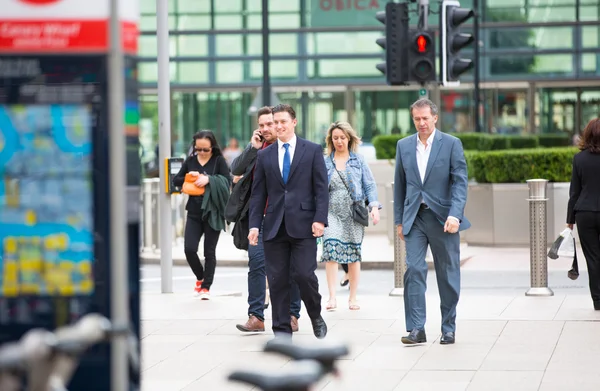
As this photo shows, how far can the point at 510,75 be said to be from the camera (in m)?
40.0

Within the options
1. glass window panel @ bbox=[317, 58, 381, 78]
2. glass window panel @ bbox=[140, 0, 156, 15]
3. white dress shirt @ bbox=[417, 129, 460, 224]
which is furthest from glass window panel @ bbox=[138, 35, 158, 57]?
white dress shirt @ bbox=[417, 129, 460, 224]

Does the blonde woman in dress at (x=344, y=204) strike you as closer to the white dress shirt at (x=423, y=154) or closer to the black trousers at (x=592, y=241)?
the black trousers at (x=592, y=241)

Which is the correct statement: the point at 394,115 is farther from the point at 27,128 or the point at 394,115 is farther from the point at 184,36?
the point at 27,128

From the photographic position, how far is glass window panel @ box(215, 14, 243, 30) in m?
41.0

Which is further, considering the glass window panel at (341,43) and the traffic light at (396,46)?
the glass window panel at (341,43)

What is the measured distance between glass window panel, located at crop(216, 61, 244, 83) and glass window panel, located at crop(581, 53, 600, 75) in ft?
35.3

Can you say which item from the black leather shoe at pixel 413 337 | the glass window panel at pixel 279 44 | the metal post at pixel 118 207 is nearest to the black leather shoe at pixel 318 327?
the black leather shoe at pixel 413 337

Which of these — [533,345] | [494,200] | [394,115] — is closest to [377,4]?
[394,115]

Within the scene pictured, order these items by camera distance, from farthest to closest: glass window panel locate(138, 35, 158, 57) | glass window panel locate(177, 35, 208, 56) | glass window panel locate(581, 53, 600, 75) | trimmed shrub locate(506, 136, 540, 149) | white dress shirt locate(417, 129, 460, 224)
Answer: glass window panel locate(138, 35, 158, 57) < glass window panel locate(177, 35, 208, 56) < glass window panel locate(581, 53, 600, 75) < trimmed shrub locate(506, 136, 540, 149) < white dress shirt locate(417, 129, 460, 224)

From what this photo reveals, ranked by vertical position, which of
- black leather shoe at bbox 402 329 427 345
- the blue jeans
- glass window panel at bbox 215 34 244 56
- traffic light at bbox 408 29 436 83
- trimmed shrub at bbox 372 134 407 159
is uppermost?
glass window panel at bbox 215 34 244 56

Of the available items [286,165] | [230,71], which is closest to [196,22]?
[230,71]

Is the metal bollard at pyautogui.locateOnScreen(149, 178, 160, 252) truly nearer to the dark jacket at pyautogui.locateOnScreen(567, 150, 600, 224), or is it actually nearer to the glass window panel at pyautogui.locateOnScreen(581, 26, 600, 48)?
the dark jacket at pyautogui.locateOnScreen(567, 150, 600, 224)

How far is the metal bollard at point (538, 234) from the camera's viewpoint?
12.7 m

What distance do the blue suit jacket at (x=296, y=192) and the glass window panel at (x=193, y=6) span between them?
31.9 metres
